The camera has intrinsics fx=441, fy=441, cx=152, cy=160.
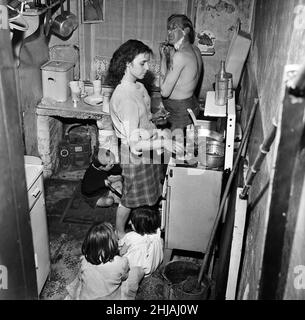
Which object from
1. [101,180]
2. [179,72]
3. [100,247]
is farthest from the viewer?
[101,180]

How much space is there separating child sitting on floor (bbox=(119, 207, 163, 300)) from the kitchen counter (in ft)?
6.02

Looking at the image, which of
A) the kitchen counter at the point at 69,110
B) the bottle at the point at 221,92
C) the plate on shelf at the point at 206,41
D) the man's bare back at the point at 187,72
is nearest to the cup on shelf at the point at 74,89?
the kitchen counter at the point at 69,110

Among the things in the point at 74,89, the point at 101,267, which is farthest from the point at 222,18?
the point at 101,267

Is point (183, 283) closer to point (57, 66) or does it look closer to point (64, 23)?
point (57, 66)

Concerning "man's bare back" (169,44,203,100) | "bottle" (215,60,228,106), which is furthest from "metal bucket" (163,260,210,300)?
"man's bare back" (169,44,203,100)

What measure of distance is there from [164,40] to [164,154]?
2.08 m

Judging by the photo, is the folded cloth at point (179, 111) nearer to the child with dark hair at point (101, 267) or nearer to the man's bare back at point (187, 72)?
the man's bare back at point (187, 72)

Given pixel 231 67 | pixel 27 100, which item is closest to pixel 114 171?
pixel 27 100

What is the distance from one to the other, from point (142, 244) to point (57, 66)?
2.73 metres

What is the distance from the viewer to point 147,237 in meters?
4.02

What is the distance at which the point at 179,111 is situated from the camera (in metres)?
5.06

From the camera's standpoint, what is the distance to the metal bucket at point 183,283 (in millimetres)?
3471

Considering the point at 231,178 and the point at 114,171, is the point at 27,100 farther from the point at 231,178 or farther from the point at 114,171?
the point at 231,178

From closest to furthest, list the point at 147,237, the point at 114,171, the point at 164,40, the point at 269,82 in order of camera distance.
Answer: the point at 269,82, the point at 147,237, the point at 114,171, the point at 164,40
